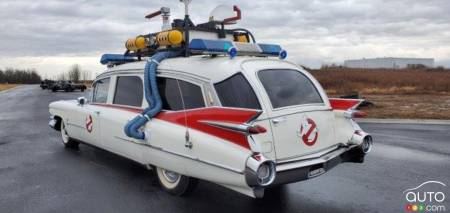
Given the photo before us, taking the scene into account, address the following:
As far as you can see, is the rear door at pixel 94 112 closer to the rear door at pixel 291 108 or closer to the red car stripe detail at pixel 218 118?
the red car stripe detail at pixel 218 118

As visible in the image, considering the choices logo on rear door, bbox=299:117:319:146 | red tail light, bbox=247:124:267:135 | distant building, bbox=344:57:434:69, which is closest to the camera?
red tail light, bbox=247:124:267:135

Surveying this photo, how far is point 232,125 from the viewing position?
4.50 m

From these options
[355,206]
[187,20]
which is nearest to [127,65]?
[187,20]

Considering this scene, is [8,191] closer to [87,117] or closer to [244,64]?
[87,117]

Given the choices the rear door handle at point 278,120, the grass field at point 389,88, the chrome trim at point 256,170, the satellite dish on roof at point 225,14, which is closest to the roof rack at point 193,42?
the satellite dish on roof at point 225,14

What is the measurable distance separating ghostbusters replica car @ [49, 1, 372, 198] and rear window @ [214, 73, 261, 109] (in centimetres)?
1

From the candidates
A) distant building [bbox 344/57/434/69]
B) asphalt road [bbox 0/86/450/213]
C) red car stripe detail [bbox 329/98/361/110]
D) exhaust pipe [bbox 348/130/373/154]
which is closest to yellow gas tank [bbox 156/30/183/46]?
asphalt road [bbox 0/86/450/213]

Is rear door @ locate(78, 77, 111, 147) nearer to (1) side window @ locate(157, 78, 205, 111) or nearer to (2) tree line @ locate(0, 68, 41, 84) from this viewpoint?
(1) side window @ locate(157, 78, 205, 111)

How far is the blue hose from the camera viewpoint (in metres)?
5.69

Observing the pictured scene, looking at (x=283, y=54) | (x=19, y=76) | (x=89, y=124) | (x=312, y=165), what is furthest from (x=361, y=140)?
(x=19, y=76)

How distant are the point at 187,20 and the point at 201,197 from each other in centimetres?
281

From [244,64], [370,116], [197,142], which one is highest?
[244,64]

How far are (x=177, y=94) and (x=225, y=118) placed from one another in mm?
1220

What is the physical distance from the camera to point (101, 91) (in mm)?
7371
